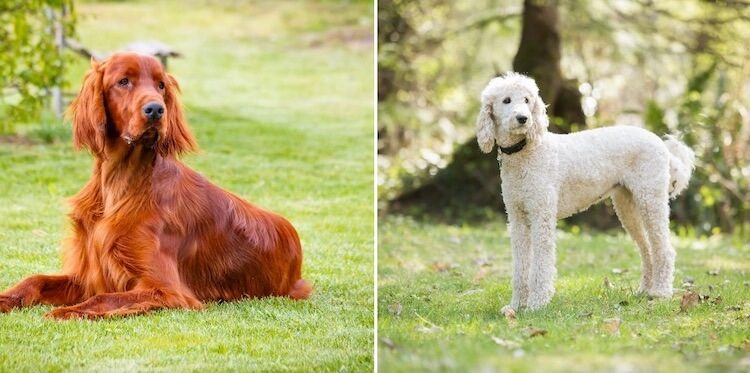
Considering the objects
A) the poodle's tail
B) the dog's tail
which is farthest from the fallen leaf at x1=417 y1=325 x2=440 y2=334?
the poodle's tail

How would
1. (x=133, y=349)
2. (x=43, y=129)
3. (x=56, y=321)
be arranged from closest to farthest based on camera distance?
(x=133, y=349)
(x=56, y=321)
(x=43, y=129)

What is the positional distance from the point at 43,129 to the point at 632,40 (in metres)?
7.15

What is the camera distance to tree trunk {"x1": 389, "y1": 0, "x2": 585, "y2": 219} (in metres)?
10.8

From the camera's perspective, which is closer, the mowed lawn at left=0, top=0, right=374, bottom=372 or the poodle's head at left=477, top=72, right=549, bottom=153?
the mowed lawn at left=0, top=0, right=374, bottom=372

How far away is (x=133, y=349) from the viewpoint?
4223mm

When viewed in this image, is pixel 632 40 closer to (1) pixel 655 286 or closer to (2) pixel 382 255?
(2) pixel 382 255

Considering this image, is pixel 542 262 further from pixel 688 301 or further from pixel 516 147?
pixel 688 301

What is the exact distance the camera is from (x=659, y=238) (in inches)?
211

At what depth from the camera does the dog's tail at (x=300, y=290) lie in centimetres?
527

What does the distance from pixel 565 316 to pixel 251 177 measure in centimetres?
462

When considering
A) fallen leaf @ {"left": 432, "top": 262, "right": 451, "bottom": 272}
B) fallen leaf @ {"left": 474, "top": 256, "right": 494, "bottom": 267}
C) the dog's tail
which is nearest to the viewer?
the dog's tail

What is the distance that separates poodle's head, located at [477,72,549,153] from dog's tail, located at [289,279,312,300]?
44.7 inches

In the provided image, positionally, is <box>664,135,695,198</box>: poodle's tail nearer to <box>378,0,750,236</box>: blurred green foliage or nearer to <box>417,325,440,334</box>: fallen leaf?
<box>417,325,440,334</box>: fallen leaf

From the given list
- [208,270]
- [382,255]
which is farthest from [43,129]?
[208,270]
